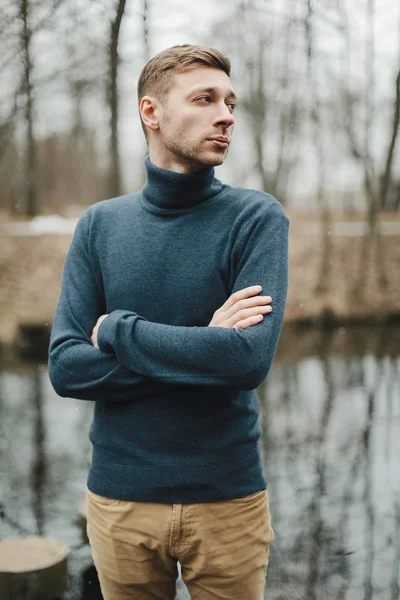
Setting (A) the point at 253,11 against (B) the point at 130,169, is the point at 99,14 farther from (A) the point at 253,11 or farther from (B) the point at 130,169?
(B) the point at 130,169

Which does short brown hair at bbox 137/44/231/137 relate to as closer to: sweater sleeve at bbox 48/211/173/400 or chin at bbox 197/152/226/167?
chin at bbox 197/152/226/167

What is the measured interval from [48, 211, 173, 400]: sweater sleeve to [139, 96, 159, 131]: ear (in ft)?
0.65

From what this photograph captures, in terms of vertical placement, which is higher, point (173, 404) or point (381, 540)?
point (173, 404)

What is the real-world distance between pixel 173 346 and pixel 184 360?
0.03 meters

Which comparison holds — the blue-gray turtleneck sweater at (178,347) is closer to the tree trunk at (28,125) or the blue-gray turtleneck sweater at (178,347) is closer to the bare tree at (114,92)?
the bare tree at (114,92)

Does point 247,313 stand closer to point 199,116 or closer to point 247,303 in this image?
point 247,303

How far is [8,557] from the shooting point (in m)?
1.98

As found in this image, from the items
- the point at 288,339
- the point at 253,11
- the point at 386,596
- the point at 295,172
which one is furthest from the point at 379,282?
the point at 386,596

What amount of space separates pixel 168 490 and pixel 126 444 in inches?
3.9

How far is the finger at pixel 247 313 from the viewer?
38.5 inches

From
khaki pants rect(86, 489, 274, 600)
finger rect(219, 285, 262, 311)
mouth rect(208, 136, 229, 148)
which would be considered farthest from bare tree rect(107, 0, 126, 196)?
khaki pants rect(86, 489, 274, 600)

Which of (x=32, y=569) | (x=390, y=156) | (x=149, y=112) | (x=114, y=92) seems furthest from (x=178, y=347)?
(x=390, y=156)

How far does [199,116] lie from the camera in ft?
3.47

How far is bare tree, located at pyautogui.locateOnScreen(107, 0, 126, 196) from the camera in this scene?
3461mm
